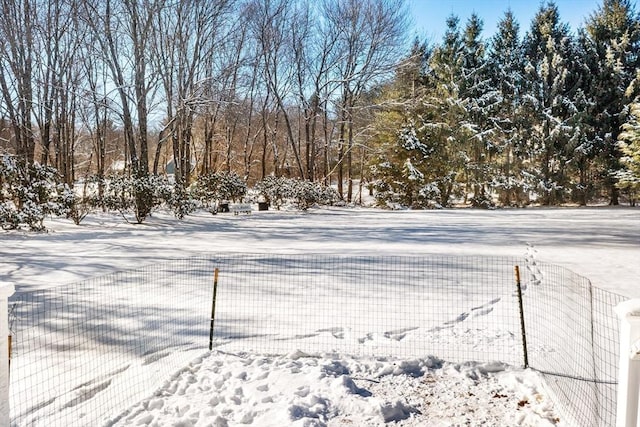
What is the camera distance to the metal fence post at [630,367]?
6.50 ft

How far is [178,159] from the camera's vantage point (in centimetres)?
2203

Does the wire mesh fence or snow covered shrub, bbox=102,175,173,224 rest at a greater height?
snow covered shrub, bbox=102,175,173,224

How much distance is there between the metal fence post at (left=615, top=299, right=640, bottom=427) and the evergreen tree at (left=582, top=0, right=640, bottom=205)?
30192 mm

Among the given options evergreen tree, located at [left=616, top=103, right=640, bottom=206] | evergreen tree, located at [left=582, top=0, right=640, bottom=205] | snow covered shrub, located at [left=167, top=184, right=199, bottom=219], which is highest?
evergreen tree, located at [left=582, top=0, right=640, bottom=205]

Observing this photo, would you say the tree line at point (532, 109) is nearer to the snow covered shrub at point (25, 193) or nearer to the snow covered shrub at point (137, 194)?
the snow covered shrub at point (137, 194)

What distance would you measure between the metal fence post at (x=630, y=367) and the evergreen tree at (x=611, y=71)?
30.2 metres

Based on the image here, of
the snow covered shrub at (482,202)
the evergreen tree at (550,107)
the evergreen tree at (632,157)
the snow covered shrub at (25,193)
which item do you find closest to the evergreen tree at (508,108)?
the evergreen tree at (550,107)

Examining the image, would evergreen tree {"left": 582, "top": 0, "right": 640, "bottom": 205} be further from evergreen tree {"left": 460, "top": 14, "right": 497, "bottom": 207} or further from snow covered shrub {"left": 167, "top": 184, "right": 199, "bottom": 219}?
snow covered shrub {"left": 167, "top": 184, "right": 199, "bottom": 219}

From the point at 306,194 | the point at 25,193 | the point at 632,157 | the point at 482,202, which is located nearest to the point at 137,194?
the point at 25,193

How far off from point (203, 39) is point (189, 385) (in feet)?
64.5

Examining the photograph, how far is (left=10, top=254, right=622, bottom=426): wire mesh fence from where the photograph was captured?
3.78m

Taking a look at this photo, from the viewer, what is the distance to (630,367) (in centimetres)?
200

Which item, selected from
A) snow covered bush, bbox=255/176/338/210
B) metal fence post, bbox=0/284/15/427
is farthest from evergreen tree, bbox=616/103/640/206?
metal fence post, bbox=0/284/15/427

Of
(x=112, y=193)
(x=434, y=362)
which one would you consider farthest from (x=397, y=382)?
(x=112, y=193)
